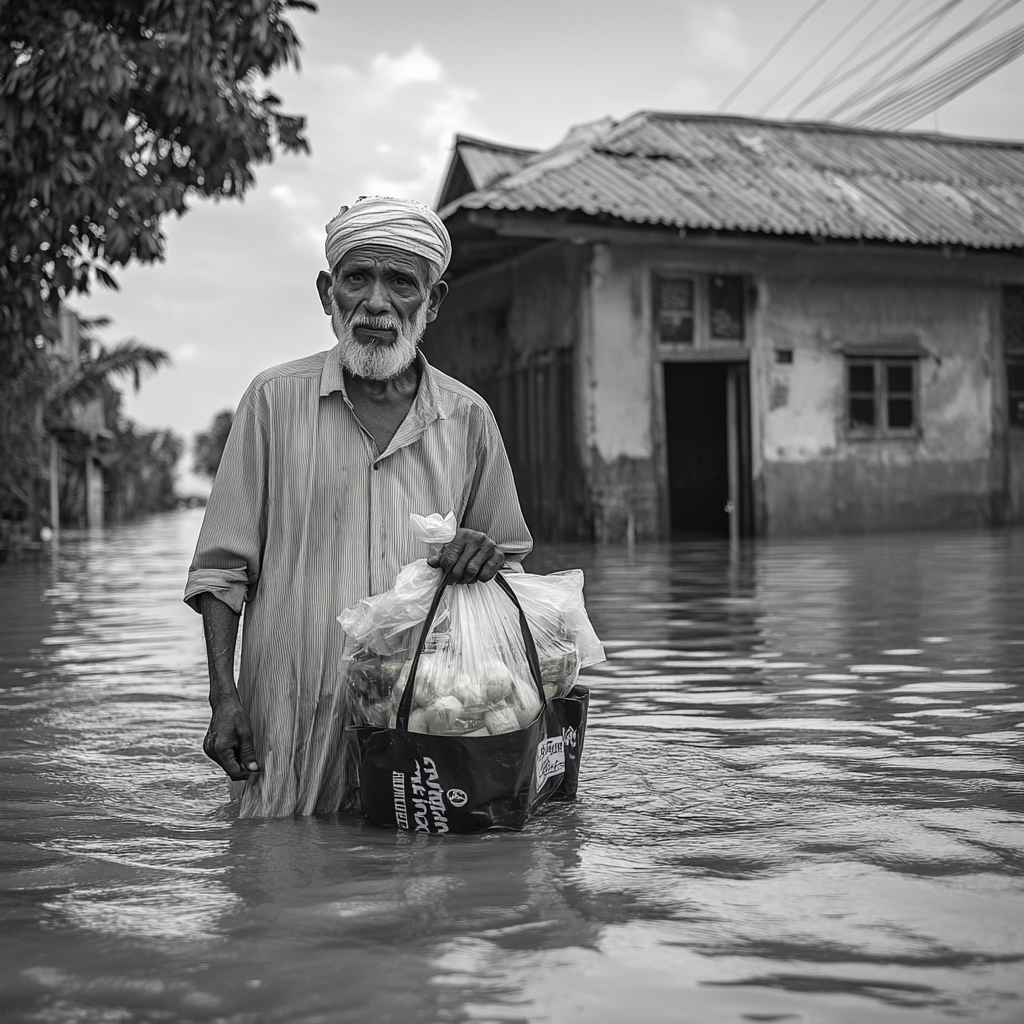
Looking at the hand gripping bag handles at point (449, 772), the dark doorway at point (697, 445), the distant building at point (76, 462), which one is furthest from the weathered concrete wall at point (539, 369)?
the hand gripping bag handles at point (449, 772)

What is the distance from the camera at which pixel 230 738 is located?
3.13m

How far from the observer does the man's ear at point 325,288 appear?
3.40 m

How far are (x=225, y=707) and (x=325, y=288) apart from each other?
106 centimetres

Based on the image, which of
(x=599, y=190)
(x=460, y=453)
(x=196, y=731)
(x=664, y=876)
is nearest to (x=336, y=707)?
(x=460, y=453)

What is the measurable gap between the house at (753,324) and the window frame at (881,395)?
28mm

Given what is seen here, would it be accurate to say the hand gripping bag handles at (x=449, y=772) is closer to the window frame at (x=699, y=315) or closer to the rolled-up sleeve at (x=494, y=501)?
the rolled-up sleeve at (x=494, y=501)

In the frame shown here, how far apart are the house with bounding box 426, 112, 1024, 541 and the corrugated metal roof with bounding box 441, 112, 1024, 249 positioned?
0.05 m

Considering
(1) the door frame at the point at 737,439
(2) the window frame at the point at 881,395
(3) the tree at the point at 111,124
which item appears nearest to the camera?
(3) the tree at the point at 111,124

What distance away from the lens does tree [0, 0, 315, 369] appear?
9023mm

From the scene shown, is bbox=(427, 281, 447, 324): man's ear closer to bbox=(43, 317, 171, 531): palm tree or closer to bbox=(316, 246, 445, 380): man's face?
bbox=(316, 246, 445, 380): man's face

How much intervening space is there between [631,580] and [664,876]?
25.5ft

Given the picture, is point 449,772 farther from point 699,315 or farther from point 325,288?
point 699,315

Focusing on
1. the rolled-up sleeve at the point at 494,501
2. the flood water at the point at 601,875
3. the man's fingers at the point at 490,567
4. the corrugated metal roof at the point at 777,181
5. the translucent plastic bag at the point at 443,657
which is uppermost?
the corrugated metal roof at the point at 777,181

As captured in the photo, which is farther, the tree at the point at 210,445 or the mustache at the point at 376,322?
the tree at the point at 210,445
